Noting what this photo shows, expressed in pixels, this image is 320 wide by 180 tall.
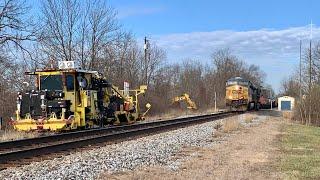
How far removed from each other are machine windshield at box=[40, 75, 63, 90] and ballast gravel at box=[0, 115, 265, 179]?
6.83 m

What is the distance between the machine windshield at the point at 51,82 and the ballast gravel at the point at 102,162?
22.4ft

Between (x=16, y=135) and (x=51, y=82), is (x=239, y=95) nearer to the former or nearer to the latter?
(x=51, y=82)

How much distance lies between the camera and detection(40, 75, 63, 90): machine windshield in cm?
2278

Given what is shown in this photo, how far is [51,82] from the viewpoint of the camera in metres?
22.9

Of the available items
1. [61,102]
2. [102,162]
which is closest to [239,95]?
[61,102]

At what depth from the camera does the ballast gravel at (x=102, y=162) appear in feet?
33.7

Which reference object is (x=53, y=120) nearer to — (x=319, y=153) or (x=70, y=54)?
(x=319, y=153)

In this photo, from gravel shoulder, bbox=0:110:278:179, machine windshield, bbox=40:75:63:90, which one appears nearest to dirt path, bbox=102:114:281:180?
gravel shoulder, bbox=0:110:278:179

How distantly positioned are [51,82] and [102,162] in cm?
1154

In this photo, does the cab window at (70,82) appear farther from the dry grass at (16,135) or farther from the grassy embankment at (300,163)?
the grassy embankment at (300,163)

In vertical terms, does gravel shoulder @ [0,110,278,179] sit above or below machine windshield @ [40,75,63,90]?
below

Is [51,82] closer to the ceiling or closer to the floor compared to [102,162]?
closer to the ceiling

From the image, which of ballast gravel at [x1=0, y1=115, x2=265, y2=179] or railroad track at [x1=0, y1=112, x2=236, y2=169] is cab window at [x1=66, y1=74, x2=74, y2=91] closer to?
railroad track at [x1=0, y1=112, x2=236, y2=169]

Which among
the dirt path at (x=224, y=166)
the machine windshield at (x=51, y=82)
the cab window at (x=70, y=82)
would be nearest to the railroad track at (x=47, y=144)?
the cab window at (x=70, y=82)
